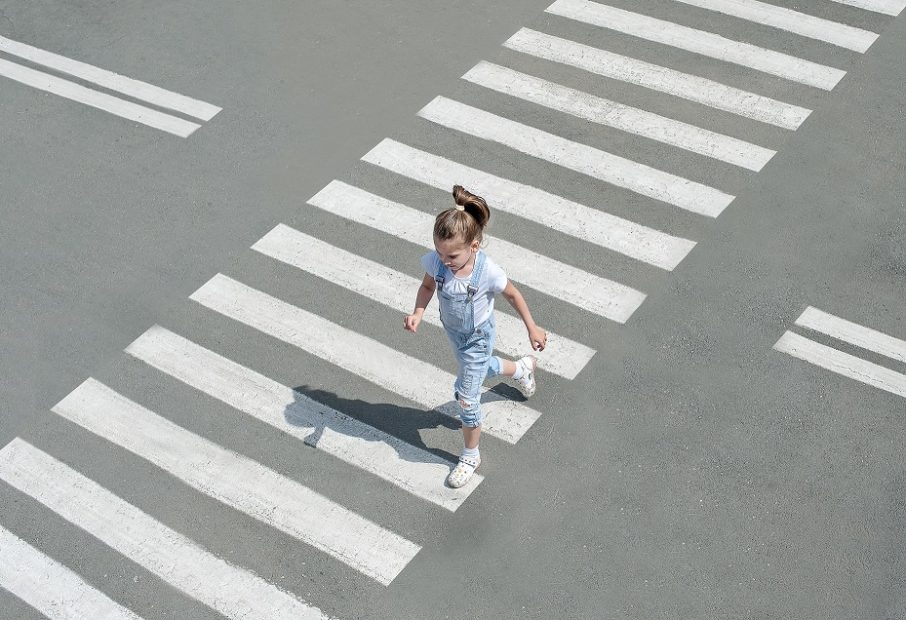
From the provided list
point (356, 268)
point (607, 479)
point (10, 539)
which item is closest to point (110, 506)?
point (10, 539)

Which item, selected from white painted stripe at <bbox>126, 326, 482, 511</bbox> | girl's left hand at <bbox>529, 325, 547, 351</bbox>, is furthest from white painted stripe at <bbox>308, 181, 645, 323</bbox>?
white painted stripe at <bbox>126, 326, 482, 511</bbox>

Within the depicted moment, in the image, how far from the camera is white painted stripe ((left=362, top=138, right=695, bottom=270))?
10.2 m

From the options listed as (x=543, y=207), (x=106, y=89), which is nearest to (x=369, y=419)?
(x=543, y=207)

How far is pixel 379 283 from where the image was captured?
10.1m

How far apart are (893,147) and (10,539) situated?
8.56m

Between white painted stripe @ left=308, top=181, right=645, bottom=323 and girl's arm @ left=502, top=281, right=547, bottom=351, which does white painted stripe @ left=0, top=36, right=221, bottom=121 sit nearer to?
white painted stripe @ left=308, top=181, right=645, bottom=323

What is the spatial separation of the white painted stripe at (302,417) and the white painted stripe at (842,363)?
2.79m

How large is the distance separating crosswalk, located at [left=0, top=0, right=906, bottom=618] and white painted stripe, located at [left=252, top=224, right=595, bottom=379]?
2 centimetres

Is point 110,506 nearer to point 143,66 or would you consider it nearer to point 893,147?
point 143,66

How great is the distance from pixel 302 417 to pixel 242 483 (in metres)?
0.75

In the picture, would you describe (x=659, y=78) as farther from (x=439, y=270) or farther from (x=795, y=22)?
(x=439, y=270)

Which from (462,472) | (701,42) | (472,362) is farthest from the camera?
(701,42)

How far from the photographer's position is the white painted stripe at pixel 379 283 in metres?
9.31

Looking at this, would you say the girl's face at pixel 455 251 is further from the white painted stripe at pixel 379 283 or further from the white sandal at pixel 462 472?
the white painted stripe at pixel 379 283
